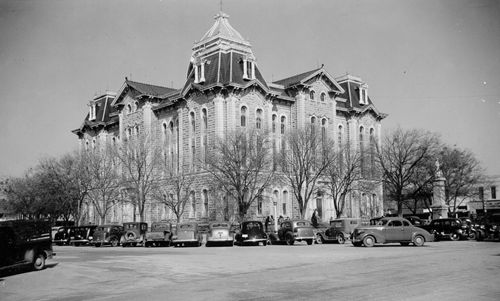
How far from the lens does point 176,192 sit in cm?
5556

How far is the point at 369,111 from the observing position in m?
68.6

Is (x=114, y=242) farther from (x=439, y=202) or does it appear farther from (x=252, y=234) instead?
(x=439, y=202)

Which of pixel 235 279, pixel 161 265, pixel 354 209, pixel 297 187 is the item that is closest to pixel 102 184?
pixel 297 187

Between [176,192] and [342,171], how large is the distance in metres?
16.3

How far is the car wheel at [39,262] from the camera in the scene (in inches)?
871

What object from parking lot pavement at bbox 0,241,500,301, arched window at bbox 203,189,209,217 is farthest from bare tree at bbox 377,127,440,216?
parking lot pavement at bbox 0,241,500,301

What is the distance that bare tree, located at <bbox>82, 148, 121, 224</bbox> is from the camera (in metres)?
58.1

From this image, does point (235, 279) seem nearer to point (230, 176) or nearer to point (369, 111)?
point (230, 176)

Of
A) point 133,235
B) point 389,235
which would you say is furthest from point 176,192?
point 389,235

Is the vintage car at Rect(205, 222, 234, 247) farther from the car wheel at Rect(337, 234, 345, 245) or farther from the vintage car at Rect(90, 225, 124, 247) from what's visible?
the vintage car at Rect(90, 225, 124, 247)

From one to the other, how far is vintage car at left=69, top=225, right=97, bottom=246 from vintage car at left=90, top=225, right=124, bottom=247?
1863mm

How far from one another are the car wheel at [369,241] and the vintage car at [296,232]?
619 cm

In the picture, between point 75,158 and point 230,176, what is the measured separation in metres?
24.1

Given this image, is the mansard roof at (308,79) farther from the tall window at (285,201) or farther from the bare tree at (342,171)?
the tall window at (285,201)
